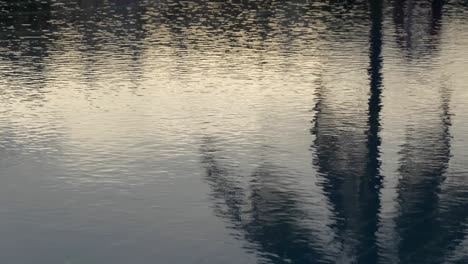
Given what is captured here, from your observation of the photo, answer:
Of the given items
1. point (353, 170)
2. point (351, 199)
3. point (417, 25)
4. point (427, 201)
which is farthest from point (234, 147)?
point (417, 25)

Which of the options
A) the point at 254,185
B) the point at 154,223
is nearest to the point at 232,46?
the point at 254,185

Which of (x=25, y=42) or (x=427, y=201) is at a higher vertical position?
(x=25, y=42)

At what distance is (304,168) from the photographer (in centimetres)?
2958

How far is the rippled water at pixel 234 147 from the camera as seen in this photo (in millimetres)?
23516

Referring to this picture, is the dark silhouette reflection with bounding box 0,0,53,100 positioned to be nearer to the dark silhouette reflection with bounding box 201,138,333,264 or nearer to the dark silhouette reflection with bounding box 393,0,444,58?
the dark silhouette reflection with bounding box 201,138,333,264

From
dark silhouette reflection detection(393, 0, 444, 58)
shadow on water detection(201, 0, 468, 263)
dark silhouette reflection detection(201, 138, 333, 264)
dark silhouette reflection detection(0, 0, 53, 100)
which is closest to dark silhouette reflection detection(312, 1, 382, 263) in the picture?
shadow on water detection(201, 0, 468, 263)

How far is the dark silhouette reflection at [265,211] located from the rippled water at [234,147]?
0.06 metres

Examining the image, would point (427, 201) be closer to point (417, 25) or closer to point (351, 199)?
point (351, 199)

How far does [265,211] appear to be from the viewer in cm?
2555

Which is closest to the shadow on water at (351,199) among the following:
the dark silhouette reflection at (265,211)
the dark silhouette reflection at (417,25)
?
the dark silhouette reflection at (265,211)

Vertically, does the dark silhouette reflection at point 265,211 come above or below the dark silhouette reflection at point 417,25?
above

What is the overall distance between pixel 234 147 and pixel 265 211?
6.43 metres

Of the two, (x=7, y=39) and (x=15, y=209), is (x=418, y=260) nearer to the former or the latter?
(x=15, y=209)

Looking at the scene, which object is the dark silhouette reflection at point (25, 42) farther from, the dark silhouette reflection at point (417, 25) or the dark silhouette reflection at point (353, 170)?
the dark silhouette reflection at point (417, 25)
